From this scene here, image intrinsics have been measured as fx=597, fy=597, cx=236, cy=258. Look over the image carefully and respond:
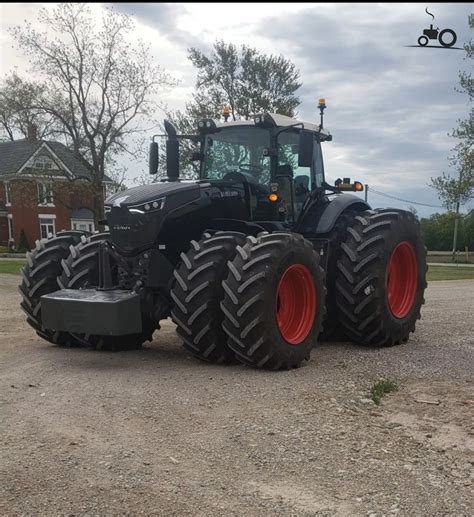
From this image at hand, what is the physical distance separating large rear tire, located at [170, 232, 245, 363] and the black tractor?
13 millimetres

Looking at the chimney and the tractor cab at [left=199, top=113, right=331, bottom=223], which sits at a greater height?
the chimney

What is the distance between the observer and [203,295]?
5516mm

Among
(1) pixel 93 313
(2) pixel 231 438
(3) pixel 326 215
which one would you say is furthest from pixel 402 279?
(2) pixel 231 438

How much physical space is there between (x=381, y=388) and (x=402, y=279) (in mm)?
3167

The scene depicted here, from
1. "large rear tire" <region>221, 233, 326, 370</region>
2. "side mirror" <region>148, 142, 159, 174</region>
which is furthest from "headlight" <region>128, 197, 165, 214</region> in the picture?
"side mirror" <region>148, 142, 159, 174</region>

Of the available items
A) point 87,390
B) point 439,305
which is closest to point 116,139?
point 439,305

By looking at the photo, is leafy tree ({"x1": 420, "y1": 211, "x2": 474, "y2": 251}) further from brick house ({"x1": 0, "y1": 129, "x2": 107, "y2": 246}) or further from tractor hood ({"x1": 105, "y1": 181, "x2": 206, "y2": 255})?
tractor hood ({"x1": 105, "y1": 181, "x2": 206, "y2": 255})

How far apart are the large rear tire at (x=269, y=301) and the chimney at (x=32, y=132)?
92.0 feet

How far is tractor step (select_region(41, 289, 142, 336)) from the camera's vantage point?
5.54 m

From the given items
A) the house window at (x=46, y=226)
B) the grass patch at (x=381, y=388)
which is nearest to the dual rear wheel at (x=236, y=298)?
the grass patch at (x=381, y=388)

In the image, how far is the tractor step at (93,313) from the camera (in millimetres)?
5535

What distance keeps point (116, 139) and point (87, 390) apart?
1121 inches

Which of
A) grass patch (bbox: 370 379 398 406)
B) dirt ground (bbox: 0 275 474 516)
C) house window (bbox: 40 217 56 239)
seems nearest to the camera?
dirt ground (bbox: 0 275 474 516)

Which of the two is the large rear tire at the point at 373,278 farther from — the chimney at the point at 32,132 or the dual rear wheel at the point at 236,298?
the chimney at the point at 32,132
